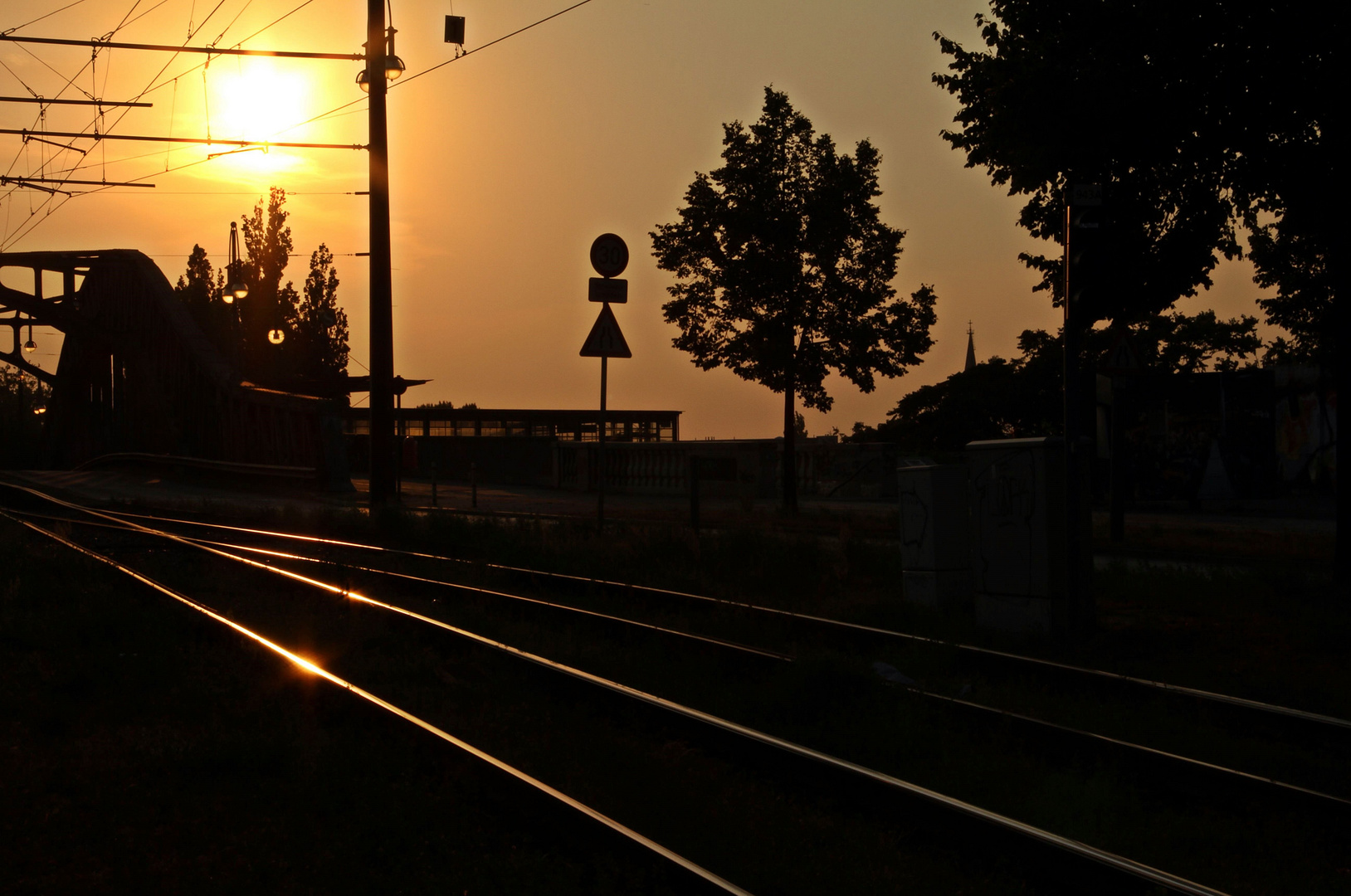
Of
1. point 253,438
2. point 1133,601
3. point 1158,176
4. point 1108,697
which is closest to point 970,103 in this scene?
point 1158,176

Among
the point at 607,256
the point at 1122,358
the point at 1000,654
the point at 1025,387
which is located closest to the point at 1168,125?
the point at 1122,358

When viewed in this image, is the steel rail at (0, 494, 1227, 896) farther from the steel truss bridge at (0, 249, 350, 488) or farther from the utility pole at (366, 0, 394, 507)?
the steel truss bridge at (0, 249, 350, 488)

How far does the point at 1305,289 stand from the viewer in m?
13.7

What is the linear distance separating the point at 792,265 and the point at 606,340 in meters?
10.7

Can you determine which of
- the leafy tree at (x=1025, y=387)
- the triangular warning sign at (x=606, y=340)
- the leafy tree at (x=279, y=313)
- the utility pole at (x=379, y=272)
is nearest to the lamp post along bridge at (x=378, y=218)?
the utility pole at (x=379, y=272)

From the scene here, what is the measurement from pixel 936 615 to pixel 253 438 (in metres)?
25.6

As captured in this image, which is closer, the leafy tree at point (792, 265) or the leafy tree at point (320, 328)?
the leafy tree at point (792, 265)

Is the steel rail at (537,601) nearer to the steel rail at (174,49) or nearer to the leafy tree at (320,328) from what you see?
the steel rail at (174,49)

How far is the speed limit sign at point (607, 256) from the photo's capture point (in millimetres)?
13438

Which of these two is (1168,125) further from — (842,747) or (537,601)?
(842,747)

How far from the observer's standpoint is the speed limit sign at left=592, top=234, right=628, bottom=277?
13.4 m

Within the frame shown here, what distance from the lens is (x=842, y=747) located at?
18.2 ft

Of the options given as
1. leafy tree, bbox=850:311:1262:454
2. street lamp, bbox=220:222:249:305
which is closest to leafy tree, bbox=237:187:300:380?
street lamp, bbox=220:222:249:305

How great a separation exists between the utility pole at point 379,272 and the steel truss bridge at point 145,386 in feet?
27.4
